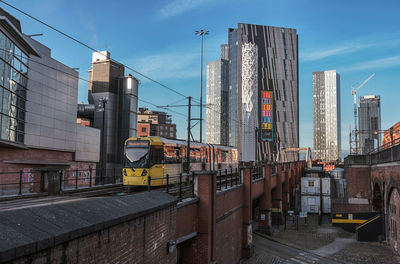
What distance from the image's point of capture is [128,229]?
24.7 ft

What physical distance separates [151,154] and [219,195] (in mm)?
5668

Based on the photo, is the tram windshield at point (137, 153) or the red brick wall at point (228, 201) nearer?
the red brick wall at point (228, 201)

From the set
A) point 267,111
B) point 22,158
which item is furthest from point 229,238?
point 267,111

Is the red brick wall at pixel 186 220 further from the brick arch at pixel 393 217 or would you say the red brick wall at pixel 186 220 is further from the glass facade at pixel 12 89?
the glass facade at pixel 12 89

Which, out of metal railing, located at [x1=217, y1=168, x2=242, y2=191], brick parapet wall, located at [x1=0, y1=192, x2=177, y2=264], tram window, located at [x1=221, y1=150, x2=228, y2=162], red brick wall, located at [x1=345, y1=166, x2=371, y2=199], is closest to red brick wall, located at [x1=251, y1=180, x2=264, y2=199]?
metal railing, located at [x1=217, y1=168, x2=242, y2=191]

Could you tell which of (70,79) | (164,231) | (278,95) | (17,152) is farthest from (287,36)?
(164,231)

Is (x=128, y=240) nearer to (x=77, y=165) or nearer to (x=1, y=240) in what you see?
(x=1, y=240)

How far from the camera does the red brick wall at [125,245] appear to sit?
5.45 meters

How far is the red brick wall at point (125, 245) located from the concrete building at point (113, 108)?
40.1m

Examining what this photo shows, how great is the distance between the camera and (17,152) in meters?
27.5

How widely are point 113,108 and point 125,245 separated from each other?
43.5m

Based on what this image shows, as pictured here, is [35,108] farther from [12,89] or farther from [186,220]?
[186,220]

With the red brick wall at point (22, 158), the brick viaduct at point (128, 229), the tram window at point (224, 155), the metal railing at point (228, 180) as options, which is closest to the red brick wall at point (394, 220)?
the metal railing at point (228, 180)

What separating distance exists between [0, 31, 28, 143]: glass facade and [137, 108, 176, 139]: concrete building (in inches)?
2621
